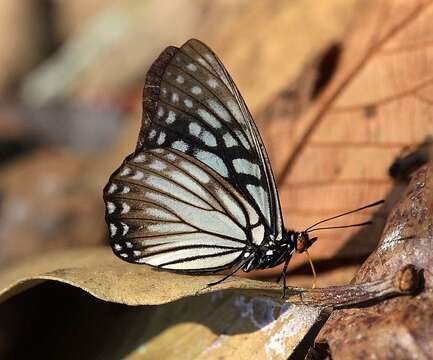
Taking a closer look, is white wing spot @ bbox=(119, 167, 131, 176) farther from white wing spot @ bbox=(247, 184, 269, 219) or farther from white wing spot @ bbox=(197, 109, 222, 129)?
white wing spot @ bbox=(247, 184, 269, 219)

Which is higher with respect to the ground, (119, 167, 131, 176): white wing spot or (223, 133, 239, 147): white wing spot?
(119, 167, 131, 176): white wing spot

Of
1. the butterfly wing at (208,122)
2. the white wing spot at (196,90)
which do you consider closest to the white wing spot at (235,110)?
the butterfly wing at (208,122)

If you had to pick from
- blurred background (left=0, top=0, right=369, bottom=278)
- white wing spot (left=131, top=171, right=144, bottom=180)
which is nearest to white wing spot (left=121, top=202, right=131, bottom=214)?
white wing spot (left=131, top=171, right=144, bottom=180)

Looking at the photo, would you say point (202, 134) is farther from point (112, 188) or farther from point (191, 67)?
point (112, 188)

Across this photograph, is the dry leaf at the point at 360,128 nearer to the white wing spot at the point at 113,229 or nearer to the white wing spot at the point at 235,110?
the white wing spot at the point at 235,110

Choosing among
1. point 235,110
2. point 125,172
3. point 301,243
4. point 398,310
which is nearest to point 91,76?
point 125,172
